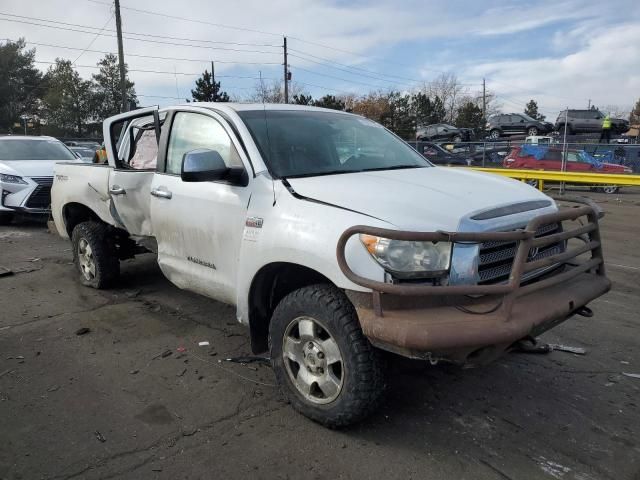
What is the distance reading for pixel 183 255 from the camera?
4.18m

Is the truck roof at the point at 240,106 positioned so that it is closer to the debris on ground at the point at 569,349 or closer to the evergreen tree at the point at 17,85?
the debris on ground at the point at 569,349

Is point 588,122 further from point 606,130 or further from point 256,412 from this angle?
point 256,412

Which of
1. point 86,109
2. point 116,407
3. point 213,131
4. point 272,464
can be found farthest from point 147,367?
point 86,109

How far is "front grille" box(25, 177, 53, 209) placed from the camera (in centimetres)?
999

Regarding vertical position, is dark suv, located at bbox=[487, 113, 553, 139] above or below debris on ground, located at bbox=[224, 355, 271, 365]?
above

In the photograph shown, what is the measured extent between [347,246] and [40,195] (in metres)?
9.18

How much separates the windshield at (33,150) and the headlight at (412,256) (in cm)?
1024

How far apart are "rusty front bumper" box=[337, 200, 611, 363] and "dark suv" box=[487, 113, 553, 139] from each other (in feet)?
112

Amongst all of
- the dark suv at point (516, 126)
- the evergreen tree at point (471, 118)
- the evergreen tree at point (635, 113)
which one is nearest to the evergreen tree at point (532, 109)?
the evergreen tree at point (635, 113)

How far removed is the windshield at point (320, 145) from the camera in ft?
12.0

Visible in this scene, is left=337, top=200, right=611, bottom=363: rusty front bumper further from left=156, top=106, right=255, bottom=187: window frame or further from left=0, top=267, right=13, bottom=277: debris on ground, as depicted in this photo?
left=0, top=267, right=13, bottom=277: debris on ground

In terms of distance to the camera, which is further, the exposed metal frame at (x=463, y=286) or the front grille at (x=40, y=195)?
the front grille at (x=40, y=195)

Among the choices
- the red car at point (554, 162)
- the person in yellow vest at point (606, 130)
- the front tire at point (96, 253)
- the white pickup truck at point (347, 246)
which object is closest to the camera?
the white pickup truck at point (347, 246)

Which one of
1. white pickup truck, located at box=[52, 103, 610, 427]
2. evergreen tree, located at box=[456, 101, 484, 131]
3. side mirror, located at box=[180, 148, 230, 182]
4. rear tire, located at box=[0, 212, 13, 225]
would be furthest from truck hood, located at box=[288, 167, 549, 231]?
evergreen tree, located at box=[456, 101, 484, 131]
